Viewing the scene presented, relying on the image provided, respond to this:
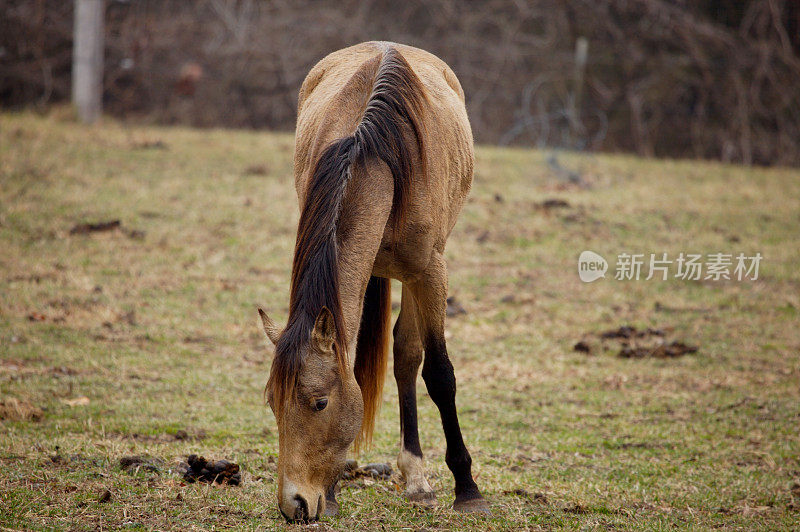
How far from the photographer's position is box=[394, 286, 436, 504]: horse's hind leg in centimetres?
382

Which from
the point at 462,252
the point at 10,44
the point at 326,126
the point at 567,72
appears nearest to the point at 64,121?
the point at 10,44

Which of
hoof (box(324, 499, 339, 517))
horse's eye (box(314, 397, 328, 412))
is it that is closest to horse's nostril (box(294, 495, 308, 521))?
horse's eye (box(314, 397, 328, 412))

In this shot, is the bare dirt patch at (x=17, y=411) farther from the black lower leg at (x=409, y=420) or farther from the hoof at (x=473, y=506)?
the hoof at (x=473, y=506)

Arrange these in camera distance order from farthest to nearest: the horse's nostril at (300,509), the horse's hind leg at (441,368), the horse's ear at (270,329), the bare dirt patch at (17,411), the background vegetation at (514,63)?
the background vegetation at (514,63)
the bare dirt patch at (17,411)
the horse's hind leg at (441,368)
the horse's ear at (270,329)
the horse's nostril at (300,509)

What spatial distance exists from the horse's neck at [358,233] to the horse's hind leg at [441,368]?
0.46 meters

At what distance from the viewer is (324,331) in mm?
2812

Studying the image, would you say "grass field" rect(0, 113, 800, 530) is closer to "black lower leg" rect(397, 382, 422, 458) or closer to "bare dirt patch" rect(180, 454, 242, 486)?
"bare dirt patch" rect(180, 454, 242, 486)

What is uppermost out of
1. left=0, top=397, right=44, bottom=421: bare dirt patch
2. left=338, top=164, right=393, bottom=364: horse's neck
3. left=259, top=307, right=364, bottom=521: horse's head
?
left=338, top=164, right=393, bottom=364: horse's neck

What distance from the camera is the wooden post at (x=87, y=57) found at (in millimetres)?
11969

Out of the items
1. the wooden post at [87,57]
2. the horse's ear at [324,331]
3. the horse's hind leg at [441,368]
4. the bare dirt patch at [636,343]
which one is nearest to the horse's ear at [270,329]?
the horse's ear at [324,331]

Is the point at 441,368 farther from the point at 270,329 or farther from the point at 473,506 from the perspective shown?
the point at 270,329

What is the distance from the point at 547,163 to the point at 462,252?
3746 mm

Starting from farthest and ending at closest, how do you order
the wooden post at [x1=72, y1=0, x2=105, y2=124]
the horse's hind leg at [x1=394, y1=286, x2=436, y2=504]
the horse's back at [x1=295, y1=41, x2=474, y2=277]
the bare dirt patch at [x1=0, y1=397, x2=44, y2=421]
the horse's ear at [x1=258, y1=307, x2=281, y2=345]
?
1. the wooden post at [x1=72, y1=0, x2=105, y2=124]
2. the bare dirt patch at [x1=0, y1=397, x2=44, y2=421]
3. the horse's hind leg at [x1=394, y1=286, x2=436, y2=504]
4. the horse's back at [x1=295, y1=41, x2=474, y2=277]
5. the horse's ear at [x1=258, y1=307, x2=281, y2=345]

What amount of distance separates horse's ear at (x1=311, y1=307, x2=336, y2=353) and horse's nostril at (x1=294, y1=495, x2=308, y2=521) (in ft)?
1.65
